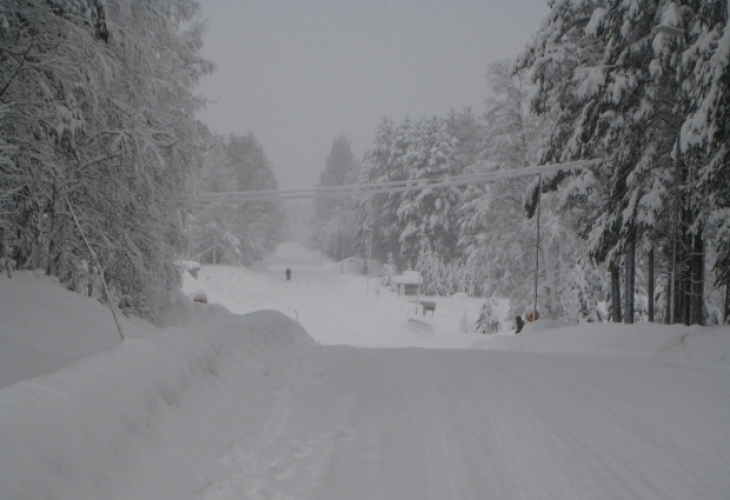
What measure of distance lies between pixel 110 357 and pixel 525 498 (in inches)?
126

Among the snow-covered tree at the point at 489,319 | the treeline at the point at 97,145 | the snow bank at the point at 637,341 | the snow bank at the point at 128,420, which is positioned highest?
the treeline at the point at 97,145

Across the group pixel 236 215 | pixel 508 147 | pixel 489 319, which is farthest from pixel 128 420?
pixel 236 215

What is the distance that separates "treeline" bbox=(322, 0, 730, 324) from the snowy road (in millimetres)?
6115

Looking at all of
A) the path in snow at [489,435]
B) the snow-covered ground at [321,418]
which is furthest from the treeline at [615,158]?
the path in snow at [489,435]

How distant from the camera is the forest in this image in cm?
850

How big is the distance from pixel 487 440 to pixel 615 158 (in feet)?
42.6

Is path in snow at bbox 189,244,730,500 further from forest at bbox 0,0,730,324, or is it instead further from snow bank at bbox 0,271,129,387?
snow bank at bbox 0,271,129,387

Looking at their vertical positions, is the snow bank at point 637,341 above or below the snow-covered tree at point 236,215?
below

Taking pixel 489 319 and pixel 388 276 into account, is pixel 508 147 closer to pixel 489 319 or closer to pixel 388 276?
pixel 489 319

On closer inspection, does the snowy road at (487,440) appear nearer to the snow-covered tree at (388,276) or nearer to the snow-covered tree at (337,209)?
the snow-covered tree at (388,276)

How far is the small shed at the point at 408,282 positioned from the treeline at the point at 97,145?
29298 millimetres

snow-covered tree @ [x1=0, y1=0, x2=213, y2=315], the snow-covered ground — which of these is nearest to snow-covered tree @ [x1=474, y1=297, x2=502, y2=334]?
snow-covered tree @ [x1=0, y1=0, x2=213, y2=315]

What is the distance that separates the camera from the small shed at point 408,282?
43625 millimetres

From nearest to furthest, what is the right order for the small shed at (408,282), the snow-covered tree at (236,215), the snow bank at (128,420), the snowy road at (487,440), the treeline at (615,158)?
the snow bank at (128,420)
the snowy road at (487,440)
the treeline at (615,158)
the small shed at (408,282)
the snow-covered tree at (236,215)
